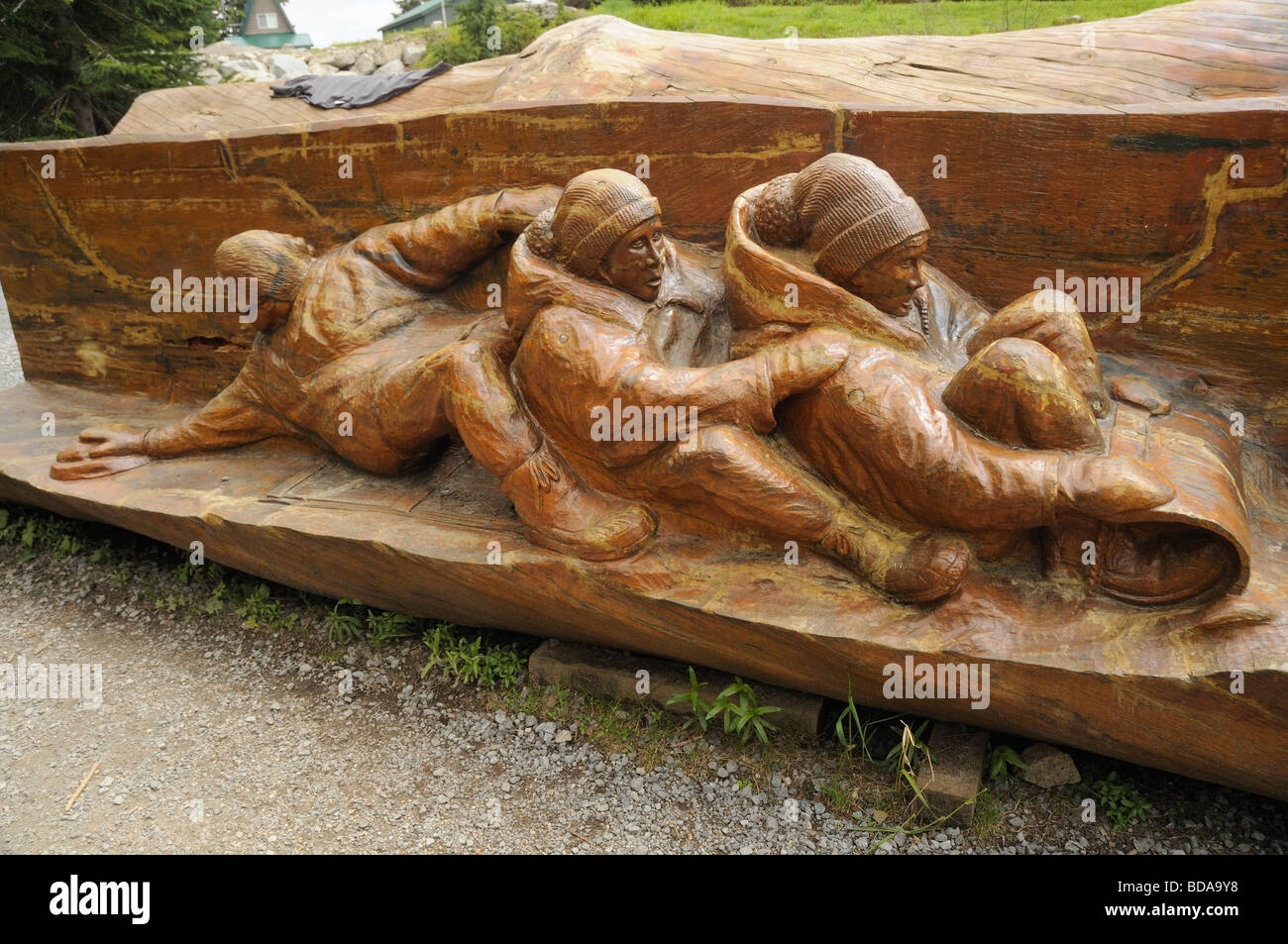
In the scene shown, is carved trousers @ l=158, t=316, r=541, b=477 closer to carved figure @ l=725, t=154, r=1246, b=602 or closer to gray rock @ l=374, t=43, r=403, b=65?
carved figure @ l=725, t=154, r=1246, b=602

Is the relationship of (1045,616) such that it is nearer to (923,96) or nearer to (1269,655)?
(1269,655)

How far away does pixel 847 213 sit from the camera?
10.9 ft

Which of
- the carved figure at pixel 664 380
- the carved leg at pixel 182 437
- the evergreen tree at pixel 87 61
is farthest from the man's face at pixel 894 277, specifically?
the evergreen tree at pixel 87 61

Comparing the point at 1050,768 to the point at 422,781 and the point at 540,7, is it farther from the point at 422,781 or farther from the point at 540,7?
the point at 540,7

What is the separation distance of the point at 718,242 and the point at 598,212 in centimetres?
80

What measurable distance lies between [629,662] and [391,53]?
11139 mm

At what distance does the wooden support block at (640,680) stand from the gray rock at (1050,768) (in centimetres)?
75

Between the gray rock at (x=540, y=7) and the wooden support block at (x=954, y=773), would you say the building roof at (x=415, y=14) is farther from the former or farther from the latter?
the wooden support block at (x=954, y=773)

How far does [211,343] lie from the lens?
5148 mm

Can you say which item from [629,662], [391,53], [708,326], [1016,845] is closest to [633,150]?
[708,326]

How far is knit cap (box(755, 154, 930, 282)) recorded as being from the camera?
3.28m

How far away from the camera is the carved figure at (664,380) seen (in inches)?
130

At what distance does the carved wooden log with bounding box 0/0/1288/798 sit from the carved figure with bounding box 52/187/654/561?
0.17 metres

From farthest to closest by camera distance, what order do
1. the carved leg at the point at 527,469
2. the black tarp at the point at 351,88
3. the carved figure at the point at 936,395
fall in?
the black tarp at the point at 351,88, the carved leg at the point at 527,469, the carved figure at the point at 936,395
